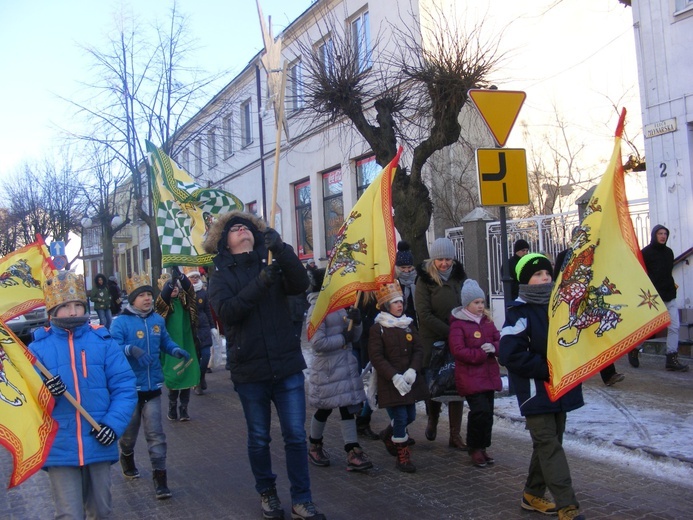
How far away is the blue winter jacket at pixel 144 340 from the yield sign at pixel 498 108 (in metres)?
3.83

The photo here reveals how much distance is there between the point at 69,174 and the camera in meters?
34.4

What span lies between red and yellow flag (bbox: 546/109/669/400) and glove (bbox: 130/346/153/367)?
→ 3.30 metres

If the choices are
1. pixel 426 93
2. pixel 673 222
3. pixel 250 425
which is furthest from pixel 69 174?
pixel 250 425

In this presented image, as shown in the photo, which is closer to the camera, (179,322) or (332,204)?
(179,322)

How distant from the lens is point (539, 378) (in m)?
4.21

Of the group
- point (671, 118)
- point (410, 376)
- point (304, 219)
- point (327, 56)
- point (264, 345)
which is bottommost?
point (410, 376)

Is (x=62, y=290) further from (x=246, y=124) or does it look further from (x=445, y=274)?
(x=246, y=124)

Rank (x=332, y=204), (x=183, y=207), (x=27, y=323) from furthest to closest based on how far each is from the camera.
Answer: (x=332, y=204), (x=27, y=323), (x=183, y=207)

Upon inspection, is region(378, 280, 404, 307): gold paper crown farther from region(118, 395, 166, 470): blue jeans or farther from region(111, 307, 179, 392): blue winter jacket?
region(118, 395, 166, 470): blue jeans

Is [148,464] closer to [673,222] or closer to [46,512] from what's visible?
[46,512]

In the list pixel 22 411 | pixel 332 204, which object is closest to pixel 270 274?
pixel 22 411

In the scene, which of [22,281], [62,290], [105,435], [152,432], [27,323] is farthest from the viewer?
[27,323]

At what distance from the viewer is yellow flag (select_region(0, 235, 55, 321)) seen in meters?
4.92

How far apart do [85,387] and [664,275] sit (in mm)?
7523
